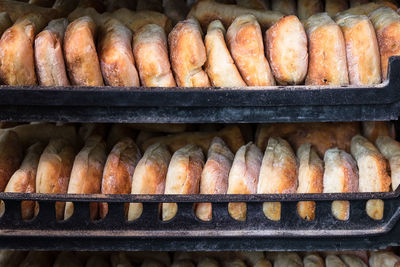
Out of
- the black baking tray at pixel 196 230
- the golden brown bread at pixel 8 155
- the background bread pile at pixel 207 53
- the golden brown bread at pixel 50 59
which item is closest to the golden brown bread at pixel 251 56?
the background bread pile at pixel 207 53

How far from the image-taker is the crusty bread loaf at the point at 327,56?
1.29m

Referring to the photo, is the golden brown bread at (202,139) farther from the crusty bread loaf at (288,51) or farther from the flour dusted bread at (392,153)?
the flour dusted bread at (392,153)

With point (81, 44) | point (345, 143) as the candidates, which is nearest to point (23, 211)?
point (81, 44)

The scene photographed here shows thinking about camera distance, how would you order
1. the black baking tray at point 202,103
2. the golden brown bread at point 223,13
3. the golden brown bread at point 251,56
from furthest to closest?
the golden brown bread at point 223,13 → the golden brown bread at point 251,56 → the black baking tray at point 202,103

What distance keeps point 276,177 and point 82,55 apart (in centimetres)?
62

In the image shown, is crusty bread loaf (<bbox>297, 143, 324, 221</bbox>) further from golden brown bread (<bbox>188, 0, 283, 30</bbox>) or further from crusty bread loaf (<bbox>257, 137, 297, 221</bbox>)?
golden brown bread (<bbox>188, 0, 283, 30</bbox>)

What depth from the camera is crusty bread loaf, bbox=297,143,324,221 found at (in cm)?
132

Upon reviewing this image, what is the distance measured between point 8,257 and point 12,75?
67 centimetres

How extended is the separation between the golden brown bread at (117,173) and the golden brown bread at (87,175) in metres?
0.02

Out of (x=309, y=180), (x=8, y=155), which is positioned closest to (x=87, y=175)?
(x=8, y=155)

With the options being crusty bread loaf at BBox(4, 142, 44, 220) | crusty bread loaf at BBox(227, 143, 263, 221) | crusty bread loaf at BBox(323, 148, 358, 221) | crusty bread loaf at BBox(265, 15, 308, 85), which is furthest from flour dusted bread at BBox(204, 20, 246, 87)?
crusty bread loaf at BBox(4, 142, 44, 220)

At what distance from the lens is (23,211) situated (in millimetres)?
1353

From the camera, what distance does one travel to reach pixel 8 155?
1429 millimetres

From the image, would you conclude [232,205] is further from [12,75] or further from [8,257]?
[8,257]
